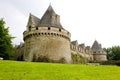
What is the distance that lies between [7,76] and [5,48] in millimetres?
24561

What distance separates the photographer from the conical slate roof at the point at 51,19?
4541cm

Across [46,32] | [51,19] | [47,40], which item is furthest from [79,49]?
[47,40]

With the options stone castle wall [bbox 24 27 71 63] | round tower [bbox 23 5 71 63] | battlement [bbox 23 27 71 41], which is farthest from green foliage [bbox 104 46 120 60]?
battlement [bbox 23 27 71 41]

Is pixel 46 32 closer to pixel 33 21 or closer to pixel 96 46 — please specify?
pixel 33 21

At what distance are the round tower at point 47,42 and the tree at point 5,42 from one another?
3.40 m

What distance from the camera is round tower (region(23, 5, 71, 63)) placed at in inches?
1677

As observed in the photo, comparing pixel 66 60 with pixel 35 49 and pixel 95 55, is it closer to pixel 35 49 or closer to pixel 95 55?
pixel 35 49

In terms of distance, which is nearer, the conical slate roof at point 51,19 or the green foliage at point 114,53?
the conical slate roof at point 51,19

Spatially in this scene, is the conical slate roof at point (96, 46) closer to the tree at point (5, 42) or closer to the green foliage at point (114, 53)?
the green foliage at point (114, 53)

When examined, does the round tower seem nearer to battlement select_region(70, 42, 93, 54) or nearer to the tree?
the tree

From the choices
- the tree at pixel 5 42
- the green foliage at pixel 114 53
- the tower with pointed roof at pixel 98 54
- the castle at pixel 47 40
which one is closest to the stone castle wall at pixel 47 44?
the castle at pixel 47 40

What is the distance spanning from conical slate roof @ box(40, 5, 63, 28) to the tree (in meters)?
7.27

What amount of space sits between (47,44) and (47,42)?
15.5 inches

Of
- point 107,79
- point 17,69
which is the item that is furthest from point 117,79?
point 17,69
